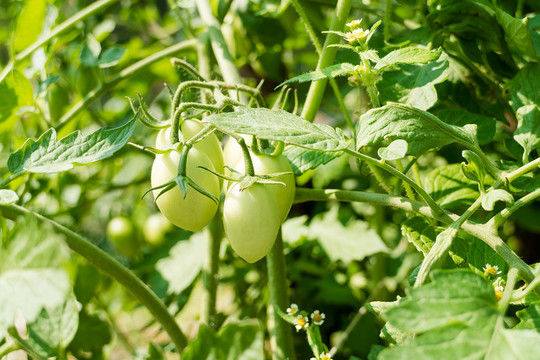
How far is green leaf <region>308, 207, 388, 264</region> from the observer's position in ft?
2.87

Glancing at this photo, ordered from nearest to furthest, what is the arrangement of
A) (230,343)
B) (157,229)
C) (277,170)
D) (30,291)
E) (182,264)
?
(30,291) → (230,343) → (277,170) → (182,264) → (157,229)

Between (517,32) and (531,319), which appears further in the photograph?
(517,32)

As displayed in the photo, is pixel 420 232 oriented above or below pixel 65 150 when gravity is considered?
below

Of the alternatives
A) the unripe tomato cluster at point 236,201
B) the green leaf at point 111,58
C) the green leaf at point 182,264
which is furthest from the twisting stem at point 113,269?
the green leaf at point 111,58

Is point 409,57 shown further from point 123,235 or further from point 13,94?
point 123,235

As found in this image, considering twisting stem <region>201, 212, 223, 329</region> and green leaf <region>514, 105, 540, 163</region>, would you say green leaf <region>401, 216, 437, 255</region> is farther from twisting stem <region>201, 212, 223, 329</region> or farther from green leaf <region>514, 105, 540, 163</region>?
twisting stem <region>201, 212, 223, 329</region>

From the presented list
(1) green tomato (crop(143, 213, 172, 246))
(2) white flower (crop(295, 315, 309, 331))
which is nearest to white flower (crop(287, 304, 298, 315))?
(2) white flower (crop(295, 315, 309, 331))

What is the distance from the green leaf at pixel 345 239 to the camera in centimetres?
87

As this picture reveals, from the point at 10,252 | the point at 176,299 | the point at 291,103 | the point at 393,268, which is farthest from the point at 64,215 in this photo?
the point at 10,252

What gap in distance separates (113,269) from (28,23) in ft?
1.48

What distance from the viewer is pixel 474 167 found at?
19.7 inches

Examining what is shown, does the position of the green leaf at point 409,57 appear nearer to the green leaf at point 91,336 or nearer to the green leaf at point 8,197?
the green leaf at point 8,197

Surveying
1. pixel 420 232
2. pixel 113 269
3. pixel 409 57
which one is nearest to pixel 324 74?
pixel 409 57

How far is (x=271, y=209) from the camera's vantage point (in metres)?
0.51
